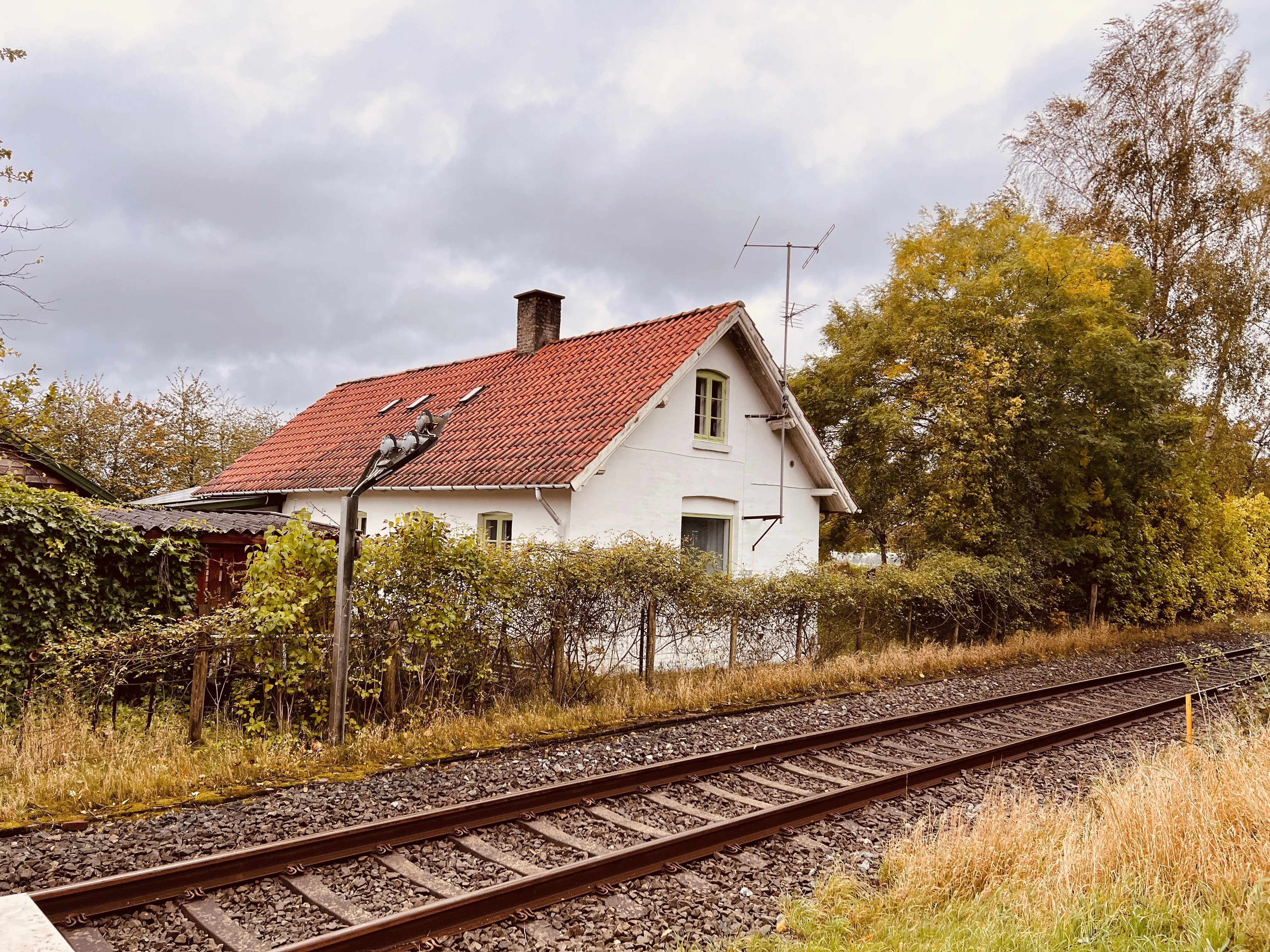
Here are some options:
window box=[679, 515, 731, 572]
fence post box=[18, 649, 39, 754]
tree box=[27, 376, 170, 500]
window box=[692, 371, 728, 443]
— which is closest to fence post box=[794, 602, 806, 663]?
window box=[679, 515, 731, 572]

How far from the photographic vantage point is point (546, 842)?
20.7 feet

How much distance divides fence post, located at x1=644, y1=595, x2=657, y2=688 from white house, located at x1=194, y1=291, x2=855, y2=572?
7.62ft

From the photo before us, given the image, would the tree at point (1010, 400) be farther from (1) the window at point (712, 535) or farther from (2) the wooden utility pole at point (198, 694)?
(2) the wooden utility pole at point (198, 694)

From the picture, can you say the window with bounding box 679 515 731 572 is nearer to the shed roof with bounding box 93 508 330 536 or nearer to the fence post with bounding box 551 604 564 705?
the fence post with bounding box 551 604 564 705

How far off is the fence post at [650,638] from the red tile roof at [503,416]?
2480mm

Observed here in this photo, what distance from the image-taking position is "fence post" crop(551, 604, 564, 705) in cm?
1035

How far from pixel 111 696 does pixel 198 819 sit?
94.0 inches

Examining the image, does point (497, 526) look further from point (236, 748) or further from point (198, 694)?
point (236, 748)

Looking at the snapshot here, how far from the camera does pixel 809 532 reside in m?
17.5

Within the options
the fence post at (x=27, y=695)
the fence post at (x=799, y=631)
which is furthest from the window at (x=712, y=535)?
the fence post at (x=27, y=695)

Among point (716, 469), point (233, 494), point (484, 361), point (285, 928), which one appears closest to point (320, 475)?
point (233, 494)

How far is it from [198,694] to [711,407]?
10.4 metres

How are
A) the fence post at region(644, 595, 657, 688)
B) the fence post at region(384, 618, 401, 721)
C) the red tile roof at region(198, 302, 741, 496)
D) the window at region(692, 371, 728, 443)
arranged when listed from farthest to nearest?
the window at region(692, 371, 728, 443) < the red tile roof at region(198, 302, 741, 496) < the fence post at region(644, 595, 657, 688) < the fence post at region(384, 618, 401, 721)

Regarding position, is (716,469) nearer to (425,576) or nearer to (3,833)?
(425,576)
